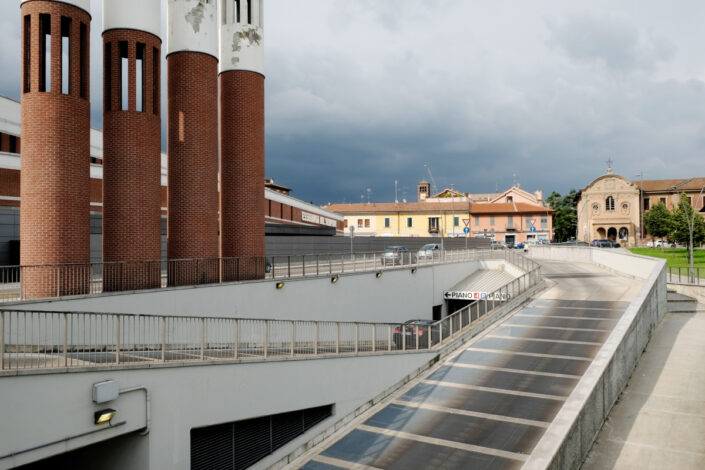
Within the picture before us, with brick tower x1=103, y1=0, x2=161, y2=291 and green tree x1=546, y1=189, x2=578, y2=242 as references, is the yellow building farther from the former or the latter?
brick tower x1=103, y1=0, x2=161, y2=291

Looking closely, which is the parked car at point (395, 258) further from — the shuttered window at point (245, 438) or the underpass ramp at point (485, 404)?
the shuttered window at point (245, 438)

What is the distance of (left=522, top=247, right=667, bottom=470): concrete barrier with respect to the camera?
343 inches

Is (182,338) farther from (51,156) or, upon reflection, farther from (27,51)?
(27,51)

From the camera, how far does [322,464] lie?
38.4 ft

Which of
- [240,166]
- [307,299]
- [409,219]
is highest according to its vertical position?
[409,219]

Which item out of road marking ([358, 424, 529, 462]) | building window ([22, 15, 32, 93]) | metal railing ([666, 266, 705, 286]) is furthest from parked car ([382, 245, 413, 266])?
building window ([22, 15, 32, 93])

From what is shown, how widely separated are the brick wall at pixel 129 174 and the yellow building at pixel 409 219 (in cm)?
6005

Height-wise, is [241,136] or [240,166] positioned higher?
[241,136]

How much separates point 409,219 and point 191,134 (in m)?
62.8

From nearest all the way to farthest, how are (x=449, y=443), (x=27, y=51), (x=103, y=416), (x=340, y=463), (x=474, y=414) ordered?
(x=103, y=416)
(x=340, y=463)
(x=449, y=443)
(x=474, y=414)
(x=27, y=51)

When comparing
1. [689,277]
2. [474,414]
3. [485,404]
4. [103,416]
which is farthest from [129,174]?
[689,277]

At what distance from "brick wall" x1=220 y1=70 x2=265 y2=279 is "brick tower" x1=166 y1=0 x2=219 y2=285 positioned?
1600 millimetres

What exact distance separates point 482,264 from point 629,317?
23.0 m

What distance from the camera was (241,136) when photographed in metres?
22.0
